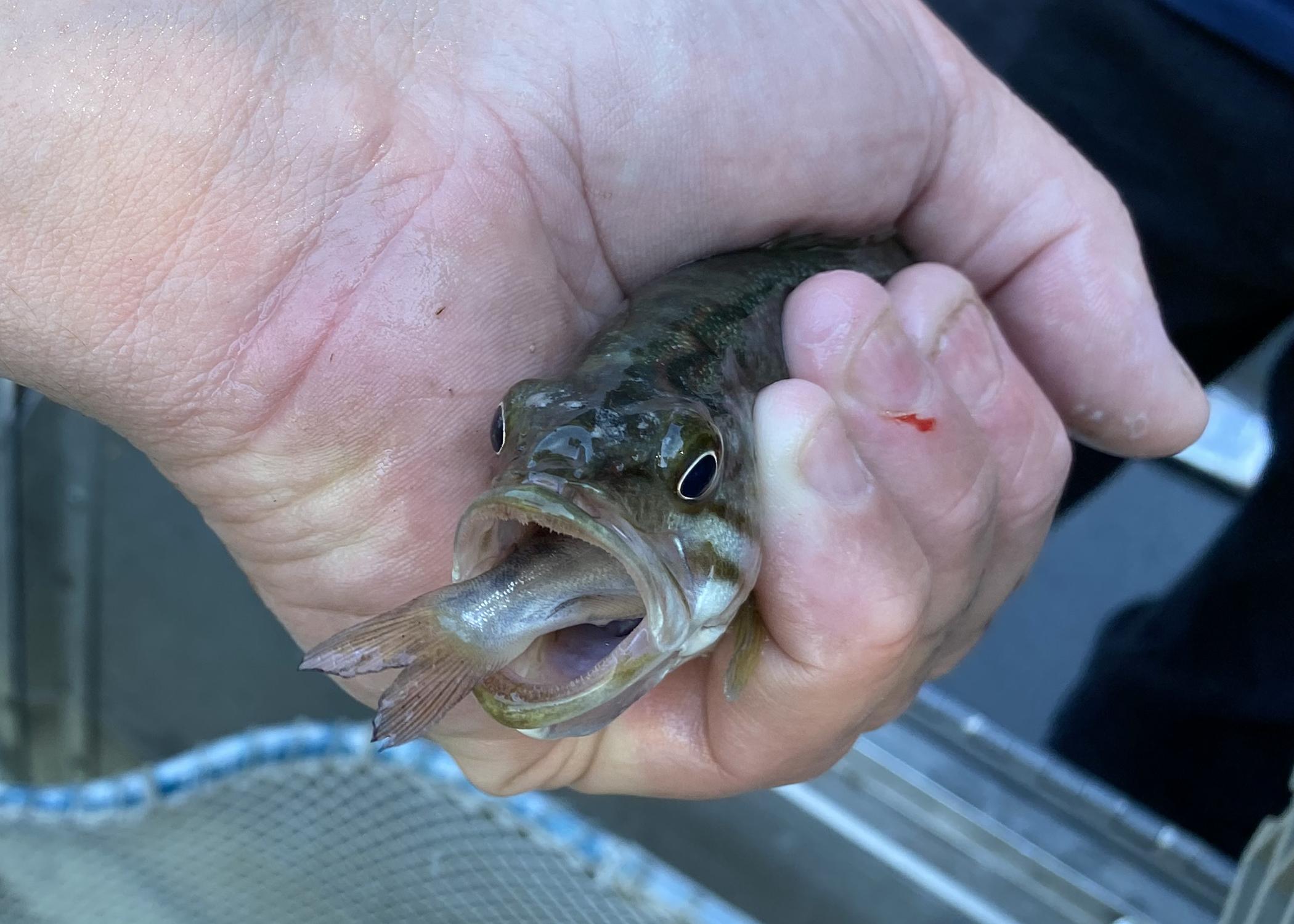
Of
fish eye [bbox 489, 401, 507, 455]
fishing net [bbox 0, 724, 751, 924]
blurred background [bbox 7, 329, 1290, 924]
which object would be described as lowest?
blurred background [bbox 7, 329, 1290, 924]

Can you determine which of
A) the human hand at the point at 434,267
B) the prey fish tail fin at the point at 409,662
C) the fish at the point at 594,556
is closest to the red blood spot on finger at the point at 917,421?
the human hand at the point at 434,267

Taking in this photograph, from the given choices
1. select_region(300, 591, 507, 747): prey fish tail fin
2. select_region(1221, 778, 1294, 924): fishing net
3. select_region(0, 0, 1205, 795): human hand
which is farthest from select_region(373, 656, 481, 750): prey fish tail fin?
select_region(1221, 778, 1294, 924): fishing net

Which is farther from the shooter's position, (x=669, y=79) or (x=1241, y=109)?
(x=1241, y=109)

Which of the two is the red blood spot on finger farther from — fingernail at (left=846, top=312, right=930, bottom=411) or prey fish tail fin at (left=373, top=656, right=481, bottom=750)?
prey fish tail fin at (left=373, top=656, right=481, bottom=750)

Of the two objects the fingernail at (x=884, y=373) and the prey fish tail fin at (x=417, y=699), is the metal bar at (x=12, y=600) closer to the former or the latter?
the prey fish tail fin at (x=417, y=699)

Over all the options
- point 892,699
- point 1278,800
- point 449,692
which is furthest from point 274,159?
point 1278,800

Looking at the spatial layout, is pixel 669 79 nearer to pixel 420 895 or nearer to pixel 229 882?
pixel 420 895

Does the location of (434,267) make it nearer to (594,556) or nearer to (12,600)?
(594,556)

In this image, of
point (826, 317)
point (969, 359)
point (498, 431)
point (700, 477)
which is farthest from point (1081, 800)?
point (498, 431)
